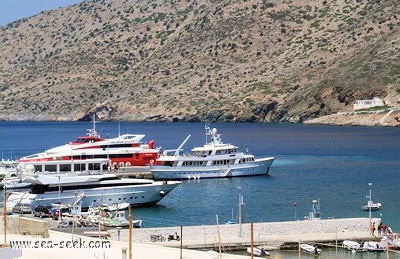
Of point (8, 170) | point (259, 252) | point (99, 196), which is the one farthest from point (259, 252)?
point (8, 170)

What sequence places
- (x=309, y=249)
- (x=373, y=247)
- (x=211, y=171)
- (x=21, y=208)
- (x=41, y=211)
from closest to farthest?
(x=309, y=249) < (x=373, y=247) < (x=41, y=211) < (x=21, y=208) < (x=211, y=171)

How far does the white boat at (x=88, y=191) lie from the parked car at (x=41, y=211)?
2.06 meters

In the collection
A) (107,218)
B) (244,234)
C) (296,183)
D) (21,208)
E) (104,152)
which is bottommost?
(244,234)

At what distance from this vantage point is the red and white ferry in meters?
92.0

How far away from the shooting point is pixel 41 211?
64438 millimetres

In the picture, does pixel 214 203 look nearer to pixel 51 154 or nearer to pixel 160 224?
pixel 160 224

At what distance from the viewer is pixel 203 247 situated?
4975 centimetres

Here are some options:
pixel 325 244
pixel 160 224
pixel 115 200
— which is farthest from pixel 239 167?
pixel 325 244

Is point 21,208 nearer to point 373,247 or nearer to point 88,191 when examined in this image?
point 88,191

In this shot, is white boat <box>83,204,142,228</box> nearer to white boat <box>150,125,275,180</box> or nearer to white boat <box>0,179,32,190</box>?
white boat <box>0,179,32,190</box>

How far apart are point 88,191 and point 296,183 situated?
1083 inches

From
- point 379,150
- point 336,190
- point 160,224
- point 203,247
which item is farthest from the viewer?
point 379,150

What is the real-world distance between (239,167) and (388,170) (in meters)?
15.6

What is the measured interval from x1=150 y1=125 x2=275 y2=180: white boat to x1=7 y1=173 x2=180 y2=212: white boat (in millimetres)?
25135
